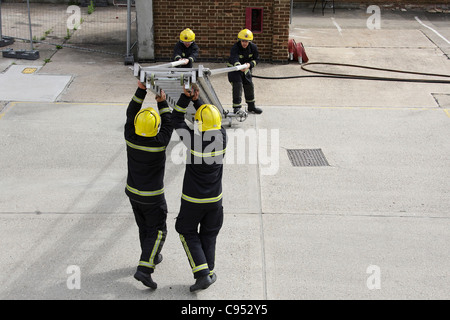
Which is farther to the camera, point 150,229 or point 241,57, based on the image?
point 241,57

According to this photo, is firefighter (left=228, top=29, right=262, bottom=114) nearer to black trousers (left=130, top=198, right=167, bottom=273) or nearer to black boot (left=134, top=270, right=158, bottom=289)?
black trousers (left=130, top=198, right=167, bottom=273)

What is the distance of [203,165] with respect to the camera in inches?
223

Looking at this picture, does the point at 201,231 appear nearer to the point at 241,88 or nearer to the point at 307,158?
the point at 307,158

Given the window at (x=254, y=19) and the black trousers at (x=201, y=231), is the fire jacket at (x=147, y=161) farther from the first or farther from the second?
the window at (x=254, y=19)

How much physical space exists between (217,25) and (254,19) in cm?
83

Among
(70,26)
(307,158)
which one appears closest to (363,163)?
(307,158)

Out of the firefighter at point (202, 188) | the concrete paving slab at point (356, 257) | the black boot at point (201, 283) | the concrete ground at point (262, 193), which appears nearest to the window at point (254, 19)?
the concrete ground at point (262, 193)

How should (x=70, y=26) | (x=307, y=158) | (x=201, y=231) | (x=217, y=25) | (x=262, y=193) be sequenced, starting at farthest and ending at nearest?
1. (x=70, y=26)
2. (x=217, y=25)
3. (x=307, y=158)
4. (x=262, y=193)
5. (x=201, y=231)

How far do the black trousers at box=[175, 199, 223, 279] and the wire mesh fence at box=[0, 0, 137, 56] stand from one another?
8056 mm

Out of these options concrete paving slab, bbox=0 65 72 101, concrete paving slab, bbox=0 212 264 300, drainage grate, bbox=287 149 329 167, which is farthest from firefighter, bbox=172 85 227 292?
concrete paving slab, bbox=0 65 72 101

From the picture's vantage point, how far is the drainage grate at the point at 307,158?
881cm

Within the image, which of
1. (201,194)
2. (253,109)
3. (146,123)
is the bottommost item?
(253,109)
